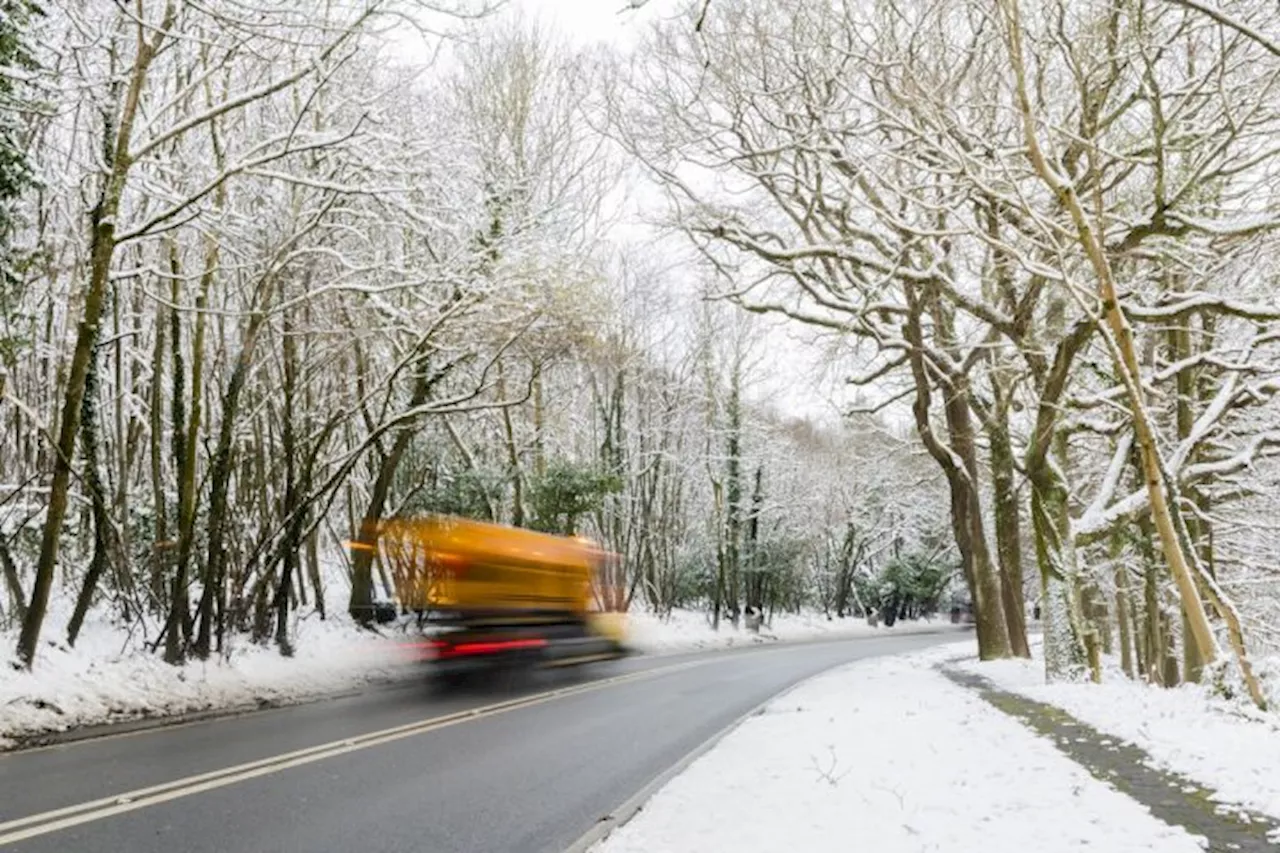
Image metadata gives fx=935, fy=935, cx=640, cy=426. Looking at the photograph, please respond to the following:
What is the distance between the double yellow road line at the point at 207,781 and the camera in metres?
5.68

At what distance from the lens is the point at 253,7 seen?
9.78m

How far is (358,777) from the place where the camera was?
7.34 meters

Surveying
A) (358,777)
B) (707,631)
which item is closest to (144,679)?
(358,777)

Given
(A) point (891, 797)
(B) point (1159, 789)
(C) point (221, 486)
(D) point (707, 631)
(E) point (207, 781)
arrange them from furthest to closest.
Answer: (D) point (707, 631) → (C) point (221, 486) → (E) point (207, 781) → (A) point (891, 797) → (B) point (1159, 789)

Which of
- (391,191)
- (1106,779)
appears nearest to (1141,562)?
(1106,779)

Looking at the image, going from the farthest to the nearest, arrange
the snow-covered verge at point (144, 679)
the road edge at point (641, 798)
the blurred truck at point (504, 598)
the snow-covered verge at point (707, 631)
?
the snow-covered verge at point (707, 631), the blurred truck at point (504, 598), the snow-covered verge at point (144, 679), the road edge at point (641, 798)

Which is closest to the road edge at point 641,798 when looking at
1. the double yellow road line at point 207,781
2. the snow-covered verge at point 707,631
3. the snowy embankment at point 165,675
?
the double yellow road line at point 207,781

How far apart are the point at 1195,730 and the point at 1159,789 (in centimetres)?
245

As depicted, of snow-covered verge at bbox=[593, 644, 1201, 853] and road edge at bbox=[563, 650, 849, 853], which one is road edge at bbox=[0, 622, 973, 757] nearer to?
road edge at bbox=[563, 650, 849, 853]

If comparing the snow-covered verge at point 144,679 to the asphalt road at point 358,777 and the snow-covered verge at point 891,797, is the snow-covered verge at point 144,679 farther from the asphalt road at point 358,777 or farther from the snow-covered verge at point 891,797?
the snow-covered verge at point 891,797

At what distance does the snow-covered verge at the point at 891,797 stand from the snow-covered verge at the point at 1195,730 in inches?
30.1

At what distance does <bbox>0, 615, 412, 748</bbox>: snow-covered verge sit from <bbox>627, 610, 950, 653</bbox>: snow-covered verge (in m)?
6.03

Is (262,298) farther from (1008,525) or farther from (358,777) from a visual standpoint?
(1008,525)

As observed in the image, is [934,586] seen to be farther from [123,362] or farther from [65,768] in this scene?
[65,768]
